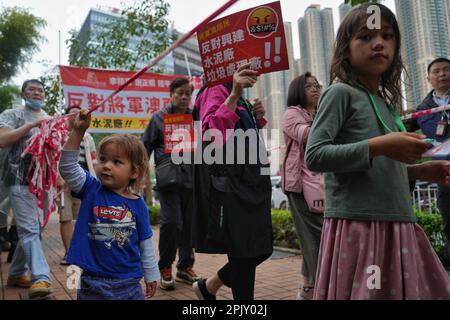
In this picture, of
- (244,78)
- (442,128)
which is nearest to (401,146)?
(244,78)

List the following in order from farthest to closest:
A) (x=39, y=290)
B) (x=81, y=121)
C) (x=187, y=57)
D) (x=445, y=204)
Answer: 1. (x=187, y=57)
2. (x=445, y=204)
3. (x=39, y=290)
4. (x=81, y=121)

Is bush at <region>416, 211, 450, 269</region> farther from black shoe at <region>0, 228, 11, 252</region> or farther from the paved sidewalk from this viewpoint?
black shoe at <region>0, 228, 11, 252</region>

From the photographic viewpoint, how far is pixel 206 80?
2164 millimetres

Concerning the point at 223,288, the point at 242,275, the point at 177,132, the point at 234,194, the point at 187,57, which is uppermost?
the point at 187,57

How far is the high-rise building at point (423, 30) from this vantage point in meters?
2.93

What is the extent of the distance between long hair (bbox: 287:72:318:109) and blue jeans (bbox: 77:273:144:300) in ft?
5.55

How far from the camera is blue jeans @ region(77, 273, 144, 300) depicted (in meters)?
1.78

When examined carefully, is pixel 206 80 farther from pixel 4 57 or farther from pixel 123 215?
pixel 4 57

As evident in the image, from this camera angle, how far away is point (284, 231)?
5.80m

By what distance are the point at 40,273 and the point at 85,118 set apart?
5.93 feet

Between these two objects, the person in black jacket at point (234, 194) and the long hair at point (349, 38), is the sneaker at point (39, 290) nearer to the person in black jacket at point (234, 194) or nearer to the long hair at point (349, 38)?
the person in black jacket at point (234, 194)

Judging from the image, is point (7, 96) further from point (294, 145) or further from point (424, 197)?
point (294, 145)

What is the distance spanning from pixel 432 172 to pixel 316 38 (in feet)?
9.16
